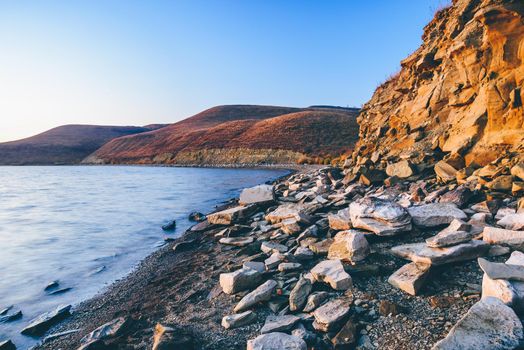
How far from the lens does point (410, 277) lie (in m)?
4.02

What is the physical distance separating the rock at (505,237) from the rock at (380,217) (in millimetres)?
1177

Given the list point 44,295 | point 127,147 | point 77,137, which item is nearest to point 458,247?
point 44,295

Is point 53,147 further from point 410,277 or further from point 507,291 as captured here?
point 507,291

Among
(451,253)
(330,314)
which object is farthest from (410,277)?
(330,314)

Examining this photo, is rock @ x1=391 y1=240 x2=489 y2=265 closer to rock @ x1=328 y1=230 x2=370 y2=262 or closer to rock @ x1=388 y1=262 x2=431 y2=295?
rock @ x1=388 y1=262 x2=431 y2=295

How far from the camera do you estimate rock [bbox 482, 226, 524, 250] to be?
13.9 feet

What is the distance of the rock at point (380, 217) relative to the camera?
538 cm

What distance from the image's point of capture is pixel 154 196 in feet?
74.9

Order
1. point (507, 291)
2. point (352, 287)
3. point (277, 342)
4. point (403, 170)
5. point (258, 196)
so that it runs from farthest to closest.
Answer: point (258, 196) < point (403, 170) < point (352, 287) < point (277, 342) < point (507, 291)

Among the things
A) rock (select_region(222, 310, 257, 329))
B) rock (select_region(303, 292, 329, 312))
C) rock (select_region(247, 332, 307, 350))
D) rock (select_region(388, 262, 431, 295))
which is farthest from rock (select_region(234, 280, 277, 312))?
rock (select_region(388, 262, 431, 295))

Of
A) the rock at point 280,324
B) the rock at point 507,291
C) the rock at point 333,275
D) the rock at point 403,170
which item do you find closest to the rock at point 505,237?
the rock at point 507,291

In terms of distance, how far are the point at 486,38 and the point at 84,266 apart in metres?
13.0

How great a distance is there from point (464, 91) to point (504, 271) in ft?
28.2

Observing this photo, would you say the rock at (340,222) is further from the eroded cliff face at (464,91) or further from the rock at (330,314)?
the eroded cliff face at (464,91)
